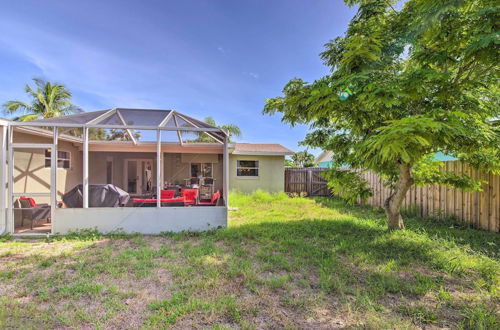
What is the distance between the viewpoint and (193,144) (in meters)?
10.6

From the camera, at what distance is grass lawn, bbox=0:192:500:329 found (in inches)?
93.9

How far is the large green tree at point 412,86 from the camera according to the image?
280cm

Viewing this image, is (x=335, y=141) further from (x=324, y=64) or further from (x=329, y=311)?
(x=329, y=311)

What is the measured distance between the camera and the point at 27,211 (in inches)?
221

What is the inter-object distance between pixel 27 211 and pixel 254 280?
642 centimetres

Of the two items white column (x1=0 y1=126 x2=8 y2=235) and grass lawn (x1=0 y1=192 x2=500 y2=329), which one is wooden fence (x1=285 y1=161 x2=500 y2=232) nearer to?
grass lawn (x1=0 y1=192 x2=500 y2=329)

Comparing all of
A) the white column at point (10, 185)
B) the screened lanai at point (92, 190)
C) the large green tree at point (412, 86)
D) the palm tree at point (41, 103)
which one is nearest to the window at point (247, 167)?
the screened lanai at point (92, 190)

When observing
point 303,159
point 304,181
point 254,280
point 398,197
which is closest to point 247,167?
point 304,181

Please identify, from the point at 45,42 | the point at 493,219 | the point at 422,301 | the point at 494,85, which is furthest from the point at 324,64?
the point at 45,42

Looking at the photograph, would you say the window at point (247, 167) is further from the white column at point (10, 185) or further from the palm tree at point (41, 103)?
the palm tree at point (41, 103)

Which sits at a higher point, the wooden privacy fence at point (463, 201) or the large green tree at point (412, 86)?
the large green tree at point (412, 86)

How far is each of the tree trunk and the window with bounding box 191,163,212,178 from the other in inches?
378

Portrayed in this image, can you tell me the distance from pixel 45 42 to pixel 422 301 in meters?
12.3

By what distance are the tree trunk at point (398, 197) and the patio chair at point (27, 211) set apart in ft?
29.9
